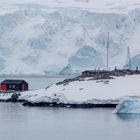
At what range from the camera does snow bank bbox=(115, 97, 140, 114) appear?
4834cm

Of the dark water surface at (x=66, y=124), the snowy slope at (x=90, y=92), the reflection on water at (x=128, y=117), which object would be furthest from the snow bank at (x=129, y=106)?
the snowy slope at (x=90, y=92)

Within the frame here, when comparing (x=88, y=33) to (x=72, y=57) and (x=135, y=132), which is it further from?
(x=135, y=132)

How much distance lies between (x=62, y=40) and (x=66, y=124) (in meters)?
95.5

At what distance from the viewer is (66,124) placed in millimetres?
42719

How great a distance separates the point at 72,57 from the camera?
12962cm

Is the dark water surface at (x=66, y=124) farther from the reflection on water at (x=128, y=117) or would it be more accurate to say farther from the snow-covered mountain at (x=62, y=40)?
the snow-covered mountain at (x=62, y=40)

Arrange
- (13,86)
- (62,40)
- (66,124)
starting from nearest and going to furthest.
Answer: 1. (66,124)
2. (13,86)
3. (62,40)

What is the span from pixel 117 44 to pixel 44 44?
44.8 ft

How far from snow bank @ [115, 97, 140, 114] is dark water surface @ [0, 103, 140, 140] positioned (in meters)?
0.74

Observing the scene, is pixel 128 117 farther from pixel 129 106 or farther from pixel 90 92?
pixel 90 92

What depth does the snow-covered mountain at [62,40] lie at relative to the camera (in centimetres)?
12950

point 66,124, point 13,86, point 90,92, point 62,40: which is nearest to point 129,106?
point 66,124

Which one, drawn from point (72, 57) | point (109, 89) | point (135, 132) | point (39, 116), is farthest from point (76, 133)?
point (72, 57)

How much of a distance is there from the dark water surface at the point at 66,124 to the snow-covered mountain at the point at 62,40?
7400 cm
